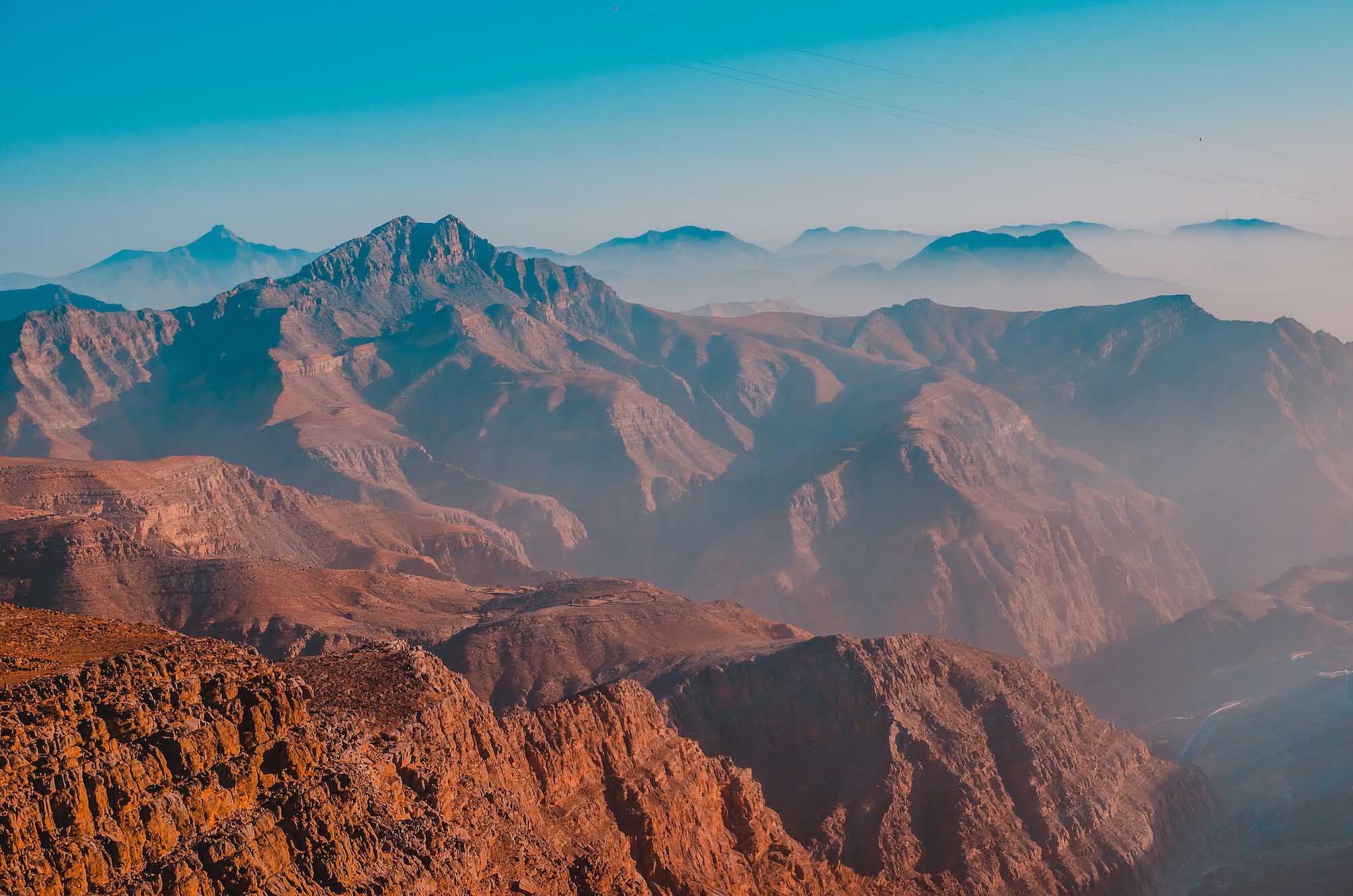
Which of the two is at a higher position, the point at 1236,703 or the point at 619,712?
the point at 619,712

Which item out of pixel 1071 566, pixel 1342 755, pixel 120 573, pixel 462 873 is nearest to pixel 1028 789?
pixel 1342 755

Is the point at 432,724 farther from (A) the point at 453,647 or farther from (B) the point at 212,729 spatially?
(A) the point at 453,647

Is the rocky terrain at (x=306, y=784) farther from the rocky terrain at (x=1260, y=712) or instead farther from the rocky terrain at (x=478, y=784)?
the rocky terrain at (x=1260, y=712)

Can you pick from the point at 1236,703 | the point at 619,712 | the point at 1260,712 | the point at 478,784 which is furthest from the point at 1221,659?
the point at 478,784

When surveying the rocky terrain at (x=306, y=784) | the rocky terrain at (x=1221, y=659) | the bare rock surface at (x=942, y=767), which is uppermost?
the rocky terrain at (x=306, y=784)

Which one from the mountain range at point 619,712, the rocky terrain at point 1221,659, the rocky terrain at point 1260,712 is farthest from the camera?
the rocky terrain at point 1221,659

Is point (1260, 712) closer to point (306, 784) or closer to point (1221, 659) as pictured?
point (1221, 659)

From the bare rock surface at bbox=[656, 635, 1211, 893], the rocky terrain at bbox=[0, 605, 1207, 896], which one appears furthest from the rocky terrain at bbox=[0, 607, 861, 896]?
the bare rock surface at bbox=[656, 635, 1211, 893]

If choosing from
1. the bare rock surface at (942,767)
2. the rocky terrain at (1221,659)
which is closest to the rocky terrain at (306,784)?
the bare rock surface at (942,767)
